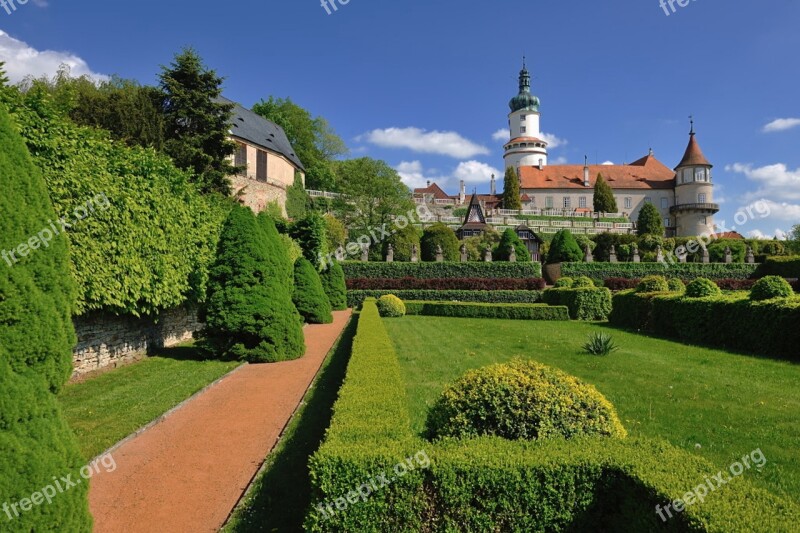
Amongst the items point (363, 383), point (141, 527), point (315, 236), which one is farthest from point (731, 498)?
point (315, 236)

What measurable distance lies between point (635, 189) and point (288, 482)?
80501mm

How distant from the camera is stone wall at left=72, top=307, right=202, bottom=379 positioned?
9.57 metres

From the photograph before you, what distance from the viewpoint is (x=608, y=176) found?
253 feet

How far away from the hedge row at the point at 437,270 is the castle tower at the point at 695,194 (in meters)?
48.2

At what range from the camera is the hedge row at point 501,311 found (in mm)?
21594

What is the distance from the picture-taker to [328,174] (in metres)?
60.1

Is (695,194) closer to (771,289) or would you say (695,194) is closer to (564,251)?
(564,251)

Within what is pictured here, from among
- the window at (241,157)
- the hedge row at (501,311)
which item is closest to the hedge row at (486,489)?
the hedge row at (501,311)

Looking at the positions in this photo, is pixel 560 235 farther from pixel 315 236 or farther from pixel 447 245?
pixel 315 236

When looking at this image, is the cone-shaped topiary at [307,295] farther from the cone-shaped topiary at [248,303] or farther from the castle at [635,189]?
the castle at [635,189]

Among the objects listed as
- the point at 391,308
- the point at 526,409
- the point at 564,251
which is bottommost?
the point at 391,308

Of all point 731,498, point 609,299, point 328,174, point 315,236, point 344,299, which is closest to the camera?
point 731,498

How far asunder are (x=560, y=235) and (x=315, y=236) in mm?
22911

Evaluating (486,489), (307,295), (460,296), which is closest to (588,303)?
(460,296)
